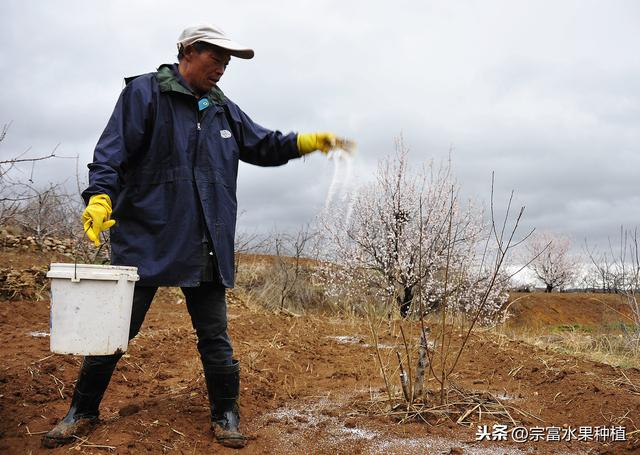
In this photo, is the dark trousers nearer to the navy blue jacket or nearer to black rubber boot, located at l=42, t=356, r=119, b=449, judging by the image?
the navy blue jacket

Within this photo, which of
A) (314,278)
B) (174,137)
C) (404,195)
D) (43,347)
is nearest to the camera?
(174,137)

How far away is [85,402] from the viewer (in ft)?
8.48

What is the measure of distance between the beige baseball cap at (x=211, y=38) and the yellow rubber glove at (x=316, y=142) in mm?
579

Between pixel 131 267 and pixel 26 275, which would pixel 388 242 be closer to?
pixel 26 275

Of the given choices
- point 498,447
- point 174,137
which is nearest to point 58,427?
point 174,137

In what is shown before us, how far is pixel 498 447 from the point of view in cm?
270

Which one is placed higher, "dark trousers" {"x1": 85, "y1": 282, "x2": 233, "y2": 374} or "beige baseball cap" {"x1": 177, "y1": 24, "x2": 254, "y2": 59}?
"beige baseball cap" {"x1": 177, "y1": 24, "x2": 254, "y2": 59}

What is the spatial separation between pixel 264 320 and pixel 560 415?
472 cm

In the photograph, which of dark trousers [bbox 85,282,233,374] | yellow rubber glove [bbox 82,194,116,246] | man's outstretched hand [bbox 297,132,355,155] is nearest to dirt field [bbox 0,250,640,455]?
dark trousers [bbox 85,282,233,374]

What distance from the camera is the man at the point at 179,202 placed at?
101 inches

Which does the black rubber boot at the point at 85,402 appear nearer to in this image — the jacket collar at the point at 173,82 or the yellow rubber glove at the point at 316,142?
the jacket collar at the point at 173,82

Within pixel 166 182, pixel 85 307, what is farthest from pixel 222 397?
pixel 166 182

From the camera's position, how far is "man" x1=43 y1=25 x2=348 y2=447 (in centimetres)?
256

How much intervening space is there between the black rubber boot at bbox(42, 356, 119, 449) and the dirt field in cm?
7
